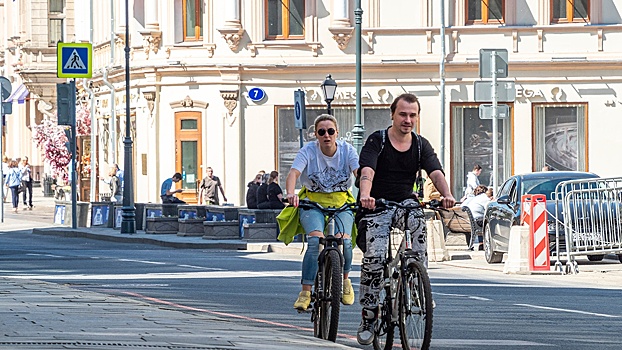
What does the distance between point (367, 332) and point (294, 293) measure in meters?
6.36

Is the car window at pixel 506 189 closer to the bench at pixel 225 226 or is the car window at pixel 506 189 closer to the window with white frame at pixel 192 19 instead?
the bench at pixel 225 226

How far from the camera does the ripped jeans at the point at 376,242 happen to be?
1094cm

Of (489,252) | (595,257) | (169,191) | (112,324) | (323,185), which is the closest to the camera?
(112,324)

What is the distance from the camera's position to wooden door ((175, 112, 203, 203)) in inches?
1702

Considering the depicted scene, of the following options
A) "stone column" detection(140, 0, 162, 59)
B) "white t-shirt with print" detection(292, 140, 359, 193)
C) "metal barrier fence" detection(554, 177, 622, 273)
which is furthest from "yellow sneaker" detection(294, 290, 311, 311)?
"stone column" detection(140, 0, 162, 59)

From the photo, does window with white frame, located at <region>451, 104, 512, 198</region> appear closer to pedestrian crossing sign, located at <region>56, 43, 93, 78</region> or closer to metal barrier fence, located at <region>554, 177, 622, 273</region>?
pedestrian crossing sign, located at <region>56, 43, 93, 78</region>

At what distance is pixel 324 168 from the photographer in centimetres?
1243

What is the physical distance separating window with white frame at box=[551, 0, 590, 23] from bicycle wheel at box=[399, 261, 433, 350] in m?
31.9

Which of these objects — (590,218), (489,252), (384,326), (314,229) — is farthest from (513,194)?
(384,326)

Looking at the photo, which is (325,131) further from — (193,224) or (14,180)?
(14,180)

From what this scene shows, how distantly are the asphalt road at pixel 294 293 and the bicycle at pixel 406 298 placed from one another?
909mm

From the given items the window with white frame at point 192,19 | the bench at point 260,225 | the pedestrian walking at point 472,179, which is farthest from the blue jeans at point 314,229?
the window with white frame at point 192,19

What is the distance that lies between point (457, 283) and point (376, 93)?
907 inches

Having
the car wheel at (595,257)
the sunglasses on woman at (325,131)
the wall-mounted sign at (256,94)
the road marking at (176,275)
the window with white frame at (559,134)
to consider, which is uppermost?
the wall-mounted sign at (256,94)
